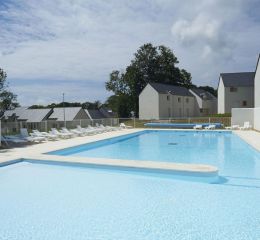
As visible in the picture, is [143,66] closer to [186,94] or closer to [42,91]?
[186,94]

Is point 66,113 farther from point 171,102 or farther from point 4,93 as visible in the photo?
point 171,102

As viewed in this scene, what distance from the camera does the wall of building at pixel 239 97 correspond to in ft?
122

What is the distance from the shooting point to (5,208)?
5898 mm

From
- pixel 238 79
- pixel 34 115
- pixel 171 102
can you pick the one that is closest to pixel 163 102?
pixel 171 102

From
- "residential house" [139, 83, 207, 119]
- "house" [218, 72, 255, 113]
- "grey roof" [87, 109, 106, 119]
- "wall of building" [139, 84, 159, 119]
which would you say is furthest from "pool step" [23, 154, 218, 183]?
"grey roof" [87, 109, 106, 119]

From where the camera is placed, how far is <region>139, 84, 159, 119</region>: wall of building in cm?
3814

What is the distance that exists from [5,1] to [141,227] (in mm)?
9981

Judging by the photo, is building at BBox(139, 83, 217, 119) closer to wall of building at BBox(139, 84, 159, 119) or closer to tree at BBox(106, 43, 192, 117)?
wall of building at BBox(139, 84, 159, 119)

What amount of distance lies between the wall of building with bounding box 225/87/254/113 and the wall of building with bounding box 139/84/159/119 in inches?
344

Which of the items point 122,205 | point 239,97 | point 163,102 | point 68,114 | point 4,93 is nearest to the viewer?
point 122,205

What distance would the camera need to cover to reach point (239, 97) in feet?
122

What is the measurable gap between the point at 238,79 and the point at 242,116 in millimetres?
17173

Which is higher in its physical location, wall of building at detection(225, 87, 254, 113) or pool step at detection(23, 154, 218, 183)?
wall of building at detection(225, 87, 254, 113)

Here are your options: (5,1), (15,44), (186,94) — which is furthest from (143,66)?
(5,1)
